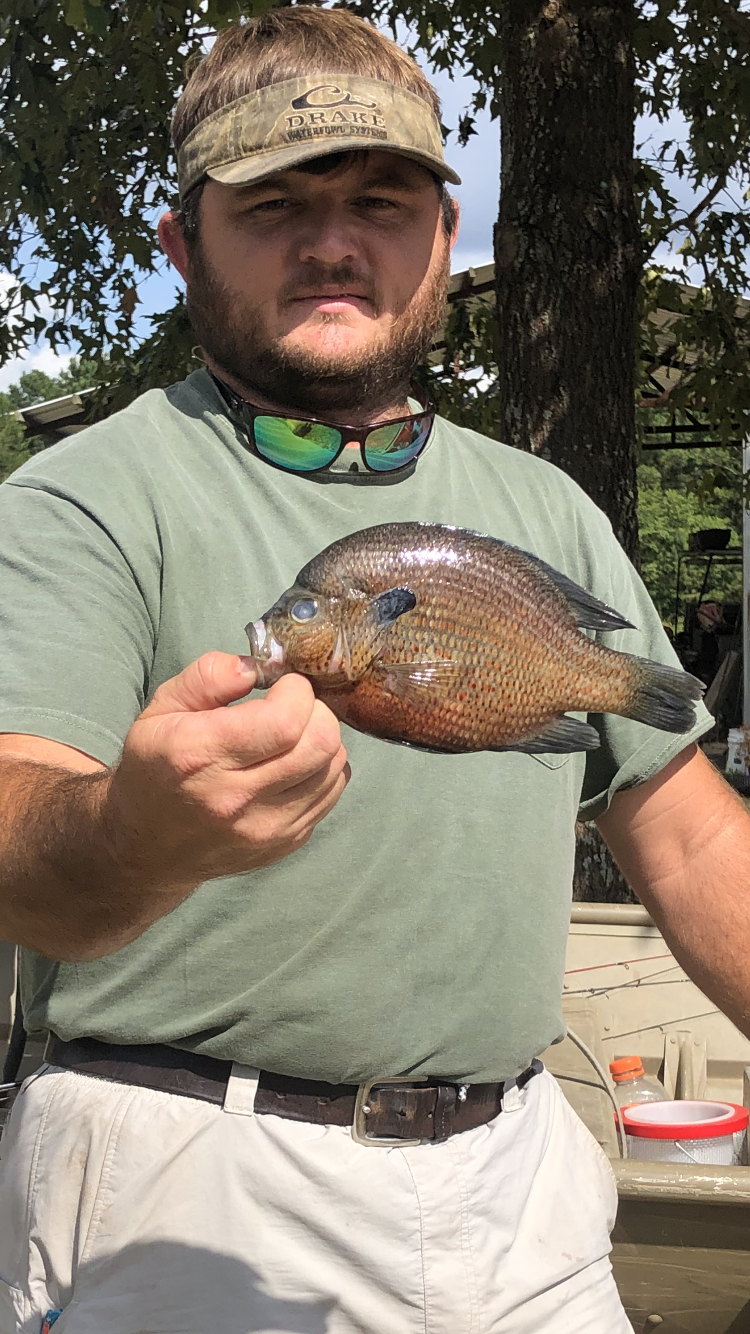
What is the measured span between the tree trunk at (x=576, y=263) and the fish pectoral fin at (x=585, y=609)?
13.5 ft

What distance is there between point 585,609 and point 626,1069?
3131 mm

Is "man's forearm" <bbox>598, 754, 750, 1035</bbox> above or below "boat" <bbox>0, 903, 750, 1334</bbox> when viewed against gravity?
above

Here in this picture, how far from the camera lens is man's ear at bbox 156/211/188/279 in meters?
2.22

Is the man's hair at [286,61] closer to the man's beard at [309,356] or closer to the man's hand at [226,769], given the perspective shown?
the man's beard at [309,356]

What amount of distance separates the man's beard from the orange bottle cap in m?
2.81

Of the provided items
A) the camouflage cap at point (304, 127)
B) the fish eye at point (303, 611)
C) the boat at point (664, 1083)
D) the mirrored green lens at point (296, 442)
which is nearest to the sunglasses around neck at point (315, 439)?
the mirrored green lens at point (296, 442)

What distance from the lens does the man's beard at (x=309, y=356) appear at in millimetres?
1976

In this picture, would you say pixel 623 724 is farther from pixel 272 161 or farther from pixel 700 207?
pixel 700 207

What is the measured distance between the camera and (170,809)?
1.21m

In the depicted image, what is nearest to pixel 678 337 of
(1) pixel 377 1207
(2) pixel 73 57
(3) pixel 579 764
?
(2) pixel 73 57

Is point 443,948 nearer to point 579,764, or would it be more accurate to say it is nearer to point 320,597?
point 579,764

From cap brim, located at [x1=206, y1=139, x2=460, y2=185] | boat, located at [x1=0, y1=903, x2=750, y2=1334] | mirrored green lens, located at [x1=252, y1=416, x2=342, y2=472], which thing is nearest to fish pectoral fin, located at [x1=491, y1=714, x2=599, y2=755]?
mirrored green lens, located at [x1=252, y1=416, x2=342, y2=472]

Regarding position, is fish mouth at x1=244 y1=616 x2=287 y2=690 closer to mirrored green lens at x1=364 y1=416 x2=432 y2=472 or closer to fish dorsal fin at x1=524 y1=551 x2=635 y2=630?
fish dorsal fin at x1=524 y1=551 x2=635 y2=630

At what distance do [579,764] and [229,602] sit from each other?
2.27 feet
